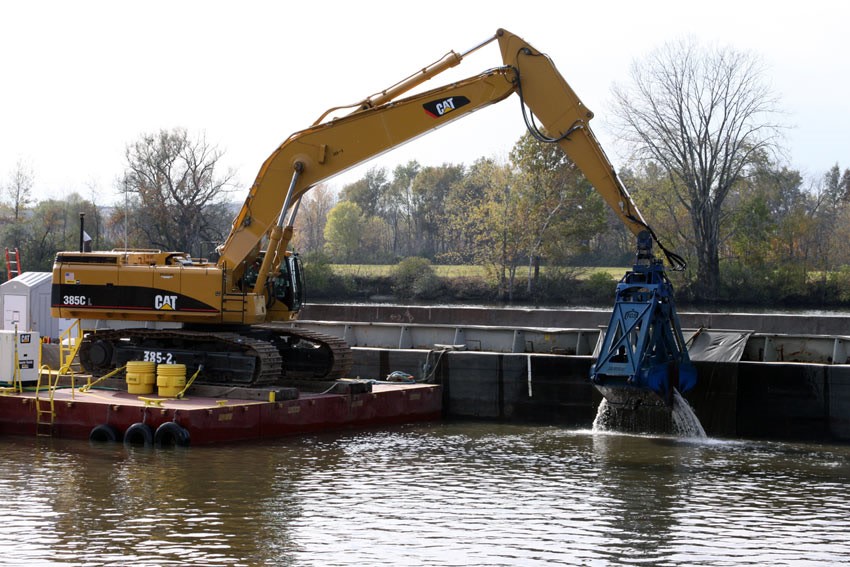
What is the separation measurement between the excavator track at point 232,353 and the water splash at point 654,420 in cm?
514

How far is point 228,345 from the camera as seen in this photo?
21797 mm

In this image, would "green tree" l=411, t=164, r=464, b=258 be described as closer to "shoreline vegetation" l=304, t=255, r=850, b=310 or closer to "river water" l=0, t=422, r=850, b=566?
"shoreline vegetation" l=304, t=255, r=850, b=310

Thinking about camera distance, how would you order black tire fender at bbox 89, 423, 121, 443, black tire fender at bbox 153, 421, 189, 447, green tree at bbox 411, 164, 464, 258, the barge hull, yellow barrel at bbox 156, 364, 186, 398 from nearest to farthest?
black tire fender at bbox 153, 421, 189, 447
the barge hull
black tire fender at bbox 89, 423, 121, 443
yellow barrel at bbox 156, 364, 186, 398
green tree at bbox 411, 164, 464, 258

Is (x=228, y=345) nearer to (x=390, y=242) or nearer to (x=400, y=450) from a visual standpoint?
(x=400, y=450)

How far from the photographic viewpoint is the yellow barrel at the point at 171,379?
2089 cm

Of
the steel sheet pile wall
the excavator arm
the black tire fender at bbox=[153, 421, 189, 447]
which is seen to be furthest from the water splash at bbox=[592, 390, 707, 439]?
the black tire fender at bbox=[153, 421, 189, 447]

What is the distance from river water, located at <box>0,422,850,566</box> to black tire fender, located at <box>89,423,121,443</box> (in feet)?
1.27

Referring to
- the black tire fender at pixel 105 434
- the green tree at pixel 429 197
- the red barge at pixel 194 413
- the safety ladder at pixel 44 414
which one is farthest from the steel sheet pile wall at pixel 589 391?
the green tree at pixel 429 197

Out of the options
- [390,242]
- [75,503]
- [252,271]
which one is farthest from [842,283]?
[390,242]

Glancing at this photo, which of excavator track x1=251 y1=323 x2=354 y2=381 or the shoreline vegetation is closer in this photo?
Answer: excavator track x1=251 y1=323 x2=354 y2=381

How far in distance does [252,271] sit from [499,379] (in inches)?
218

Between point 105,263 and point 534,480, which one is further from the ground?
point 105,263

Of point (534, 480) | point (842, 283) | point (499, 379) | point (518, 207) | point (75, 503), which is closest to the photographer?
point (75, 503)

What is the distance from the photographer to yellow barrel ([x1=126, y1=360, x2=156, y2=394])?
21.3 metres
